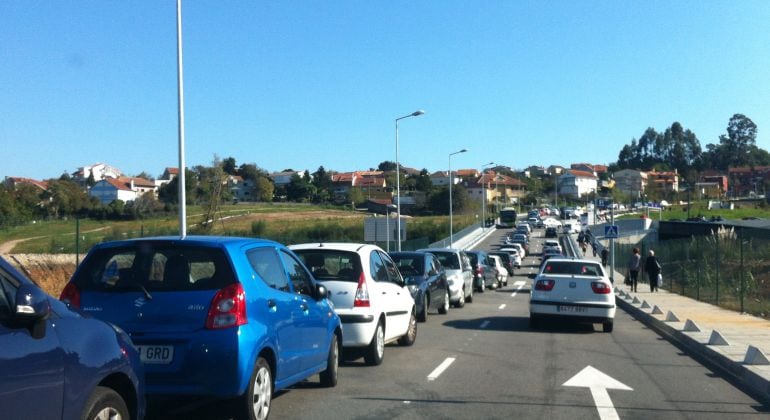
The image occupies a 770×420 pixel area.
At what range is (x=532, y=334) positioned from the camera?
16031 mm

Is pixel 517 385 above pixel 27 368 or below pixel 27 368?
below

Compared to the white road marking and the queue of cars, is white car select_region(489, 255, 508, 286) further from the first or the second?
the queue of cars

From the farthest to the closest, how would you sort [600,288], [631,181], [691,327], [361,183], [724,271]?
[631,181] < [361,183] < [724,271] < [600,288] < [691,327]

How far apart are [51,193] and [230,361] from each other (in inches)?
1519

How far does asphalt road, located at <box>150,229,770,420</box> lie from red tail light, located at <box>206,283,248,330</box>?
2.86 feet

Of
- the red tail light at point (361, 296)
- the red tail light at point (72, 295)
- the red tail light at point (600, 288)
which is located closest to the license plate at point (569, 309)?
the red tail light at point (600, 288)

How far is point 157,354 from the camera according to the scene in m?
6.72

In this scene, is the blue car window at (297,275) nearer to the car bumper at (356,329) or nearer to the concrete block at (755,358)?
the car bumper at (356,329)

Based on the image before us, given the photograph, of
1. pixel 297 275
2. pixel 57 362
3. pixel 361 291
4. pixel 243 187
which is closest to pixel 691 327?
pixel 361 291

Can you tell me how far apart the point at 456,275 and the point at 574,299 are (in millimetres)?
6260

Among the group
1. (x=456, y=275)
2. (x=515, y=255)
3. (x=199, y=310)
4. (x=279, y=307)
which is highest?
(x=199, y=310)

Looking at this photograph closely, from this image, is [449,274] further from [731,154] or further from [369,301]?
[731,154]

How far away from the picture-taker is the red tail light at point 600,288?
1652cm

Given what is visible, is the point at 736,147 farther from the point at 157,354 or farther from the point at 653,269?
the point at 157,354
